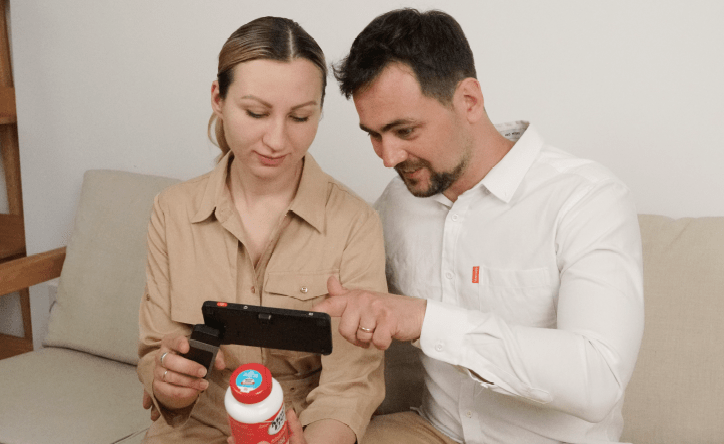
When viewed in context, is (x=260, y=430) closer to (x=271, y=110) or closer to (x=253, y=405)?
(x=253, y=405)

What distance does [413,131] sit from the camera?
1.24 metres

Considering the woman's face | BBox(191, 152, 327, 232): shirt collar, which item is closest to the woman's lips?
the woman's face

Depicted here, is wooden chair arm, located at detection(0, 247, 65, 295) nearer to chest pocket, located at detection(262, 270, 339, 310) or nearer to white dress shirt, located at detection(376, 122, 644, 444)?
chest pocket, located at detection(262, 270, 339, 310)

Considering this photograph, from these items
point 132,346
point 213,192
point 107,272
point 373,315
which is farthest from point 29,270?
point 373,315

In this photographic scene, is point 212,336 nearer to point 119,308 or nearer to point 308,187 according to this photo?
point 308,187

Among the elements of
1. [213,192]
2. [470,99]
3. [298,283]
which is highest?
[470,99]

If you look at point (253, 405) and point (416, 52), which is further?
point (416, 52)

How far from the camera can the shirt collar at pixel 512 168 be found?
4.16 feet

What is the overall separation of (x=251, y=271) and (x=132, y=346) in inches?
31.3

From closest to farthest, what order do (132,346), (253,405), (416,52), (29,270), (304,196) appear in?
(253,405) → (416,52) → (304,196) → (132,346) → (29,270)

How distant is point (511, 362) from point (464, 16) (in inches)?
41.2

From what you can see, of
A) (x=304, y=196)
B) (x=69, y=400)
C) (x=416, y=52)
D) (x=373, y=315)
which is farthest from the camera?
(x=69, y=400)

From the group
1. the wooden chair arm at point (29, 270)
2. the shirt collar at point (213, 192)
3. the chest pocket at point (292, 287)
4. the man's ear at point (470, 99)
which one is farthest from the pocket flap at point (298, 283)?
the wooden chair arm at point (29, 270)

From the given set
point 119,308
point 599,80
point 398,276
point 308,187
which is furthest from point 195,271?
point 599,80
